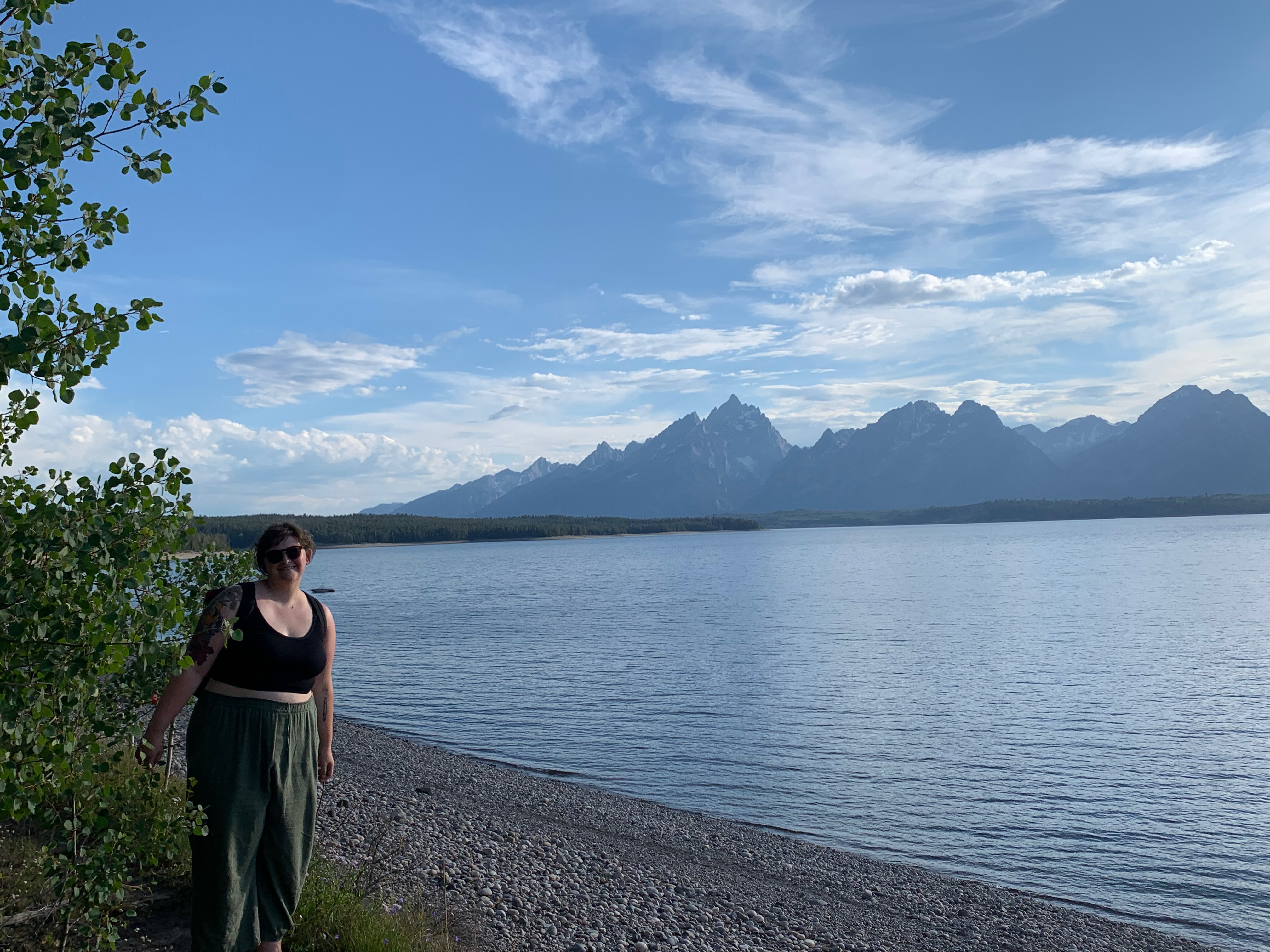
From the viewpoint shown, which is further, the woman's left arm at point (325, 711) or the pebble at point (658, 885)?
the pebble at point (658, 885)

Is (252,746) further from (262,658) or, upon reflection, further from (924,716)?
(924,716)

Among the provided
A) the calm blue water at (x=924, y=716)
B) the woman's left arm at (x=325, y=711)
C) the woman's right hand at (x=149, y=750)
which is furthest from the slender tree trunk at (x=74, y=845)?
the calm blue water at (x=924, y=716)

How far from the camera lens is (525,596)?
8738 cm

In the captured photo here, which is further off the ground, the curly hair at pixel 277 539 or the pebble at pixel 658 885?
the curly hair at pixel 277 539

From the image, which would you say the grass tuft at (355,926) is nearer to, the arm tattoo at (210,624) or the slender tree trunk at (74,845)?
the slender tree trunk at (74,845)

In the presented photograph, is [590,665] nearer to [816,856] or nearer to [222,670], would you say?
[816,856]

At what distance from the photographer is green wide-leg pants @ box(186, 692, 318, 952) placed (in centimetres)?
523

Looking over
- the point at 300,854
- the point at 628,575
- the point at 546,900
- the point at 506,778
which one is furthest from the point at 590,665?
the point at 628,575

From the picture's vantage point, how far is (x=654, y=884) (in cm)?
1405

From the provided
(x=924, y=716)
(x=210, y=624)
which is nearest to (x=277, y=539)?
(x=210, y=624)

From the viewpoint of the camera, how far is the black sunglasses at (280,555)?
5617 millimetres

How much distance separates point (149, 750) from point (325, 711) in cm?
127

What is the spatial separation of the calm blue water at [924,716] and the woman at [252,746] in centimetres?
1513

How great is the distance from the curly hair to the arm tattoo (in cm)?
31
